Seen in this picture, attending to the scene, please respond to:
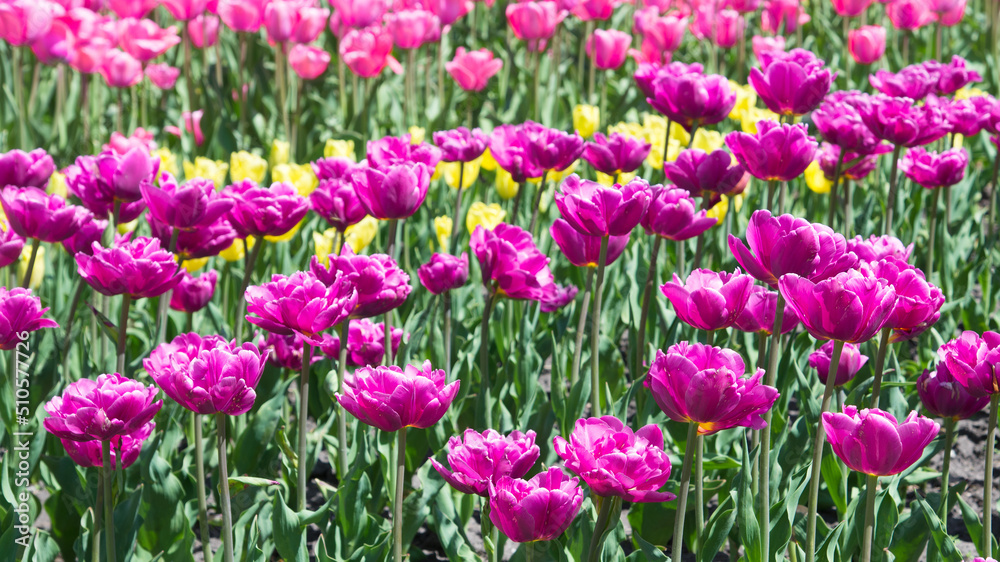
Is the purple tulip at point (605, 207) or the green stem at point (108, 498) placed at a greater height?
the purple tulip at point (605, 207)

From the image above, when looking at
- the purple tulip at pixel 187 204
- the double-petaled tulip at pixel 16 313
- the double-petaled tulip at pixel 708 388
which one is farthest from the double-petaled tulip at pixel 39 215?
the double-petaled tulip at pixel 708 388

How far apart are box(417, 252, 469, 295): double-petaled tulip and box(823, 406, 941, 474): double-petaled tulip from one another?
2.52 ft

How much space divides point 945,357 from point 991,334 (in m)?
0.07

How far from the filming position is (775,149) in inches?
69.0

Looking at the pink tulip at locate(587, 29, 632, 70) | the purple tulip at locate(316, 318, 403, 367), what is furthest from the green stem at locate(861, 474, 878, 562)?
the pink tulip at locate(587, 29, 632, 70)

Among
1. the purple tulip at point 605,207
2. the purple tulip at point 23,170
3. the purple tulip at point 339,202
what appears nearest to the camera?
the purple tulip at point 605,207

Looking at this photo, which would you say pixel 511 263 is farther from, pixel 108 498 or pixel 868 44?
pixel 868 44

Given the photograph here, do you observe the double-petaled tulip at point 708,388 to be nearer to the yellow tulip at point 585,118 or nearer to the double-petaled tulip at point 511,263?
the double-petaled tulip at point 511,263

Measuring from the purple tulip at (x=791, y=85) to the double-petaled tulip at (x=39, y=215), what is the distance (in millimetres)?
1472

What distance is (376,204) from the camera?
172 cm

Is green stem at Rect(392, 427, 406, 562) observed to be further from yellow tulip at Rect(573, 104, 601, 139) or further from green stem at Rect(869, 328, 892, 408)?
yellow tulip at Rect(573, 104, 601, 139)

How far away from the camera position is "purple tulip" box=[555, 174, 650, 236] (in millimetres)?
1437

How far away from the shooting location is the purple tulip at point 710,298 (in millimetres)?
1274

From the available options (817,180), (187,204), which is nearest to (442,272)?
(187,204)
